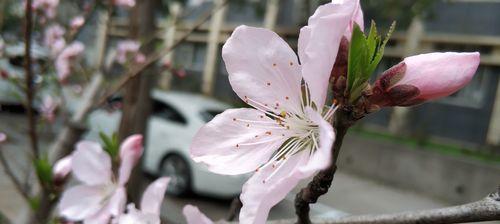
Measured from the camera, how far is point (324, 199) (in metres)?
6.60

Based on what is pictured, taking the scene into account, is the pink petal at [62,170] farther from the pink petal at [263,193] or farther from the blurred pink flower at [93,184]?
the pink petal at [263,193]

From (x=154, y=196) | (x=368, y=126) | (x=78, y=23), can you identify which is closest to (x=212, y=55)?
(x=368, y=126)

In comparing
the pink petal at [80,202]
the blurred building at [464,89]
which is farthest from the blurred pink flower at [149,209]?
the blurred building at [464,89]

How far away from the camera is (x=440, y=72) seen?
58cm

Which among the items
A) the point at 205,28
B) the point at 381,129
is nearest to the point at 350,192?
the point at 381,129

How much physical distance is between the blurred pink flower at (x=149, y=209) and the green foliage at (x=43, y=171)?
420 mm

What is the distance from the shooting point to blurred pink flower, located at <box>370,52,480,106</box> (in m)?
0.58

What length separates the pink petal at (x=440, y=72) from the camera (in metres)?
0.58

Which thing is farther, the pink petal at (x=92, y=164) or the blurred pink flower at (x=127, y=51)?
the blurred pink flower at (x=127, y=51)

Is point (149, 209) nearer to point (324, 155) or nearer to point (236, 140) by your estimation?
point (236, 140)

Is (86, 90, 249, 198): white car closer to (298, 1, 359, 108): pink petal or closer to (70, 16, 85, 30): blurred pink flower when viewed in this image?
(70, 16, 85, 30): blurred pink flower

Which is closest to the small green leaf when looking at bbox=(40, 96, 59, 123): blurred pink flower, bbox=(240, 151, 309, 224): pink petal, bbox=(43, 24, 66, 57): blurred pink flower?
bbox=(240, 151, 309, 224): pink petal

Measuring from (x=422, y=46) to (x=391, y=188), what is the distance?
200 inches

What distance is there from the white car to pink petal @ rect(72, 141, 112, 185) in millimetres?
4325
